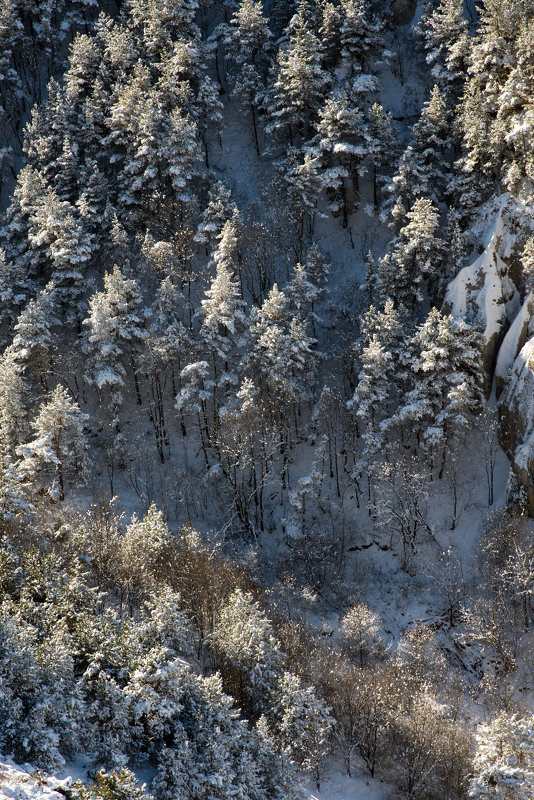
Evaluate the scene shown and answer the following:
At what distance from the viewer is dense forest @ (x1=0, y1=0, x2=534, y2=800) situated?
25391 mm

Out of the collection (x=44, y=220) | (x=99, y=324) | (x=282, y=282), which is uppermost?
(x=44, y=220)

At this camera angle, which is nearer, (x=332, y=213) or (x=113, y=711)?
(x=113, y=711)

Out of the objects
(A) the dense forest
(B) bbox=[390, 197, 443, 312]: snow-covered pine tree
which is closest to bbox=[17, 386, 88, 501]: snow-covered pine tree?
(A) the dense forest

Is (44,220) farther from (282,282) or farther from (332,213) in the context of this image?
(332,213)

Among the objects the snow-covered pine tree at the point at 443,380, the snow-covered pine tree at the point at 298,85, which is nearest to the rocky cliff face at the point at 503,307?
the snow-covered pine tree at the point at 443,380

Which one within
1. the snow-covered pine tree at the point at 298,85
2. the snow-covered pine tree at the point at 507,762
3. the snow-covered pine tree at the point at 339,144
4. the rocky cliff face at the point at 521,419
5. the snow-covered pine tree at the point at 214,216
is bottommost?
the snow-covered pine tree at the point at 507,762

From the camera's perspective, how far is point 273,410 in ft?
138

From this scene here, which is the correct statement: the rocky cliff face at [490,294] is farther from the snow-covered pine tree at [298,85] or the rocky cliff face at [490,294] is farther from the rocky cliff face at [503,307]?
the snow-covered pine tree at [298,85]

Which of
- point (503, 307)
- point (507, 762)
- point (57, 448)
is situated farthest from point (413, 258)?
point (507, 762)

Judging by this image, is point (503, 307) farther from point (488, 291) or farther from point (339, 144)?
point (339, 144)

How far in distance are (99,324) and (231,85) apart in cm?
3189

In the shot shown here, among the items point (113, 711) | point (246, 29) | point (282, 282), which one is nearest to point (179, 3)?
point (246, 29)

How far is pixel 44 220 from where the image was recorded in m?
46.0

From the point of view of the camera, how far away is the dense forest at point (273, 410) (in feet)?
83.3
